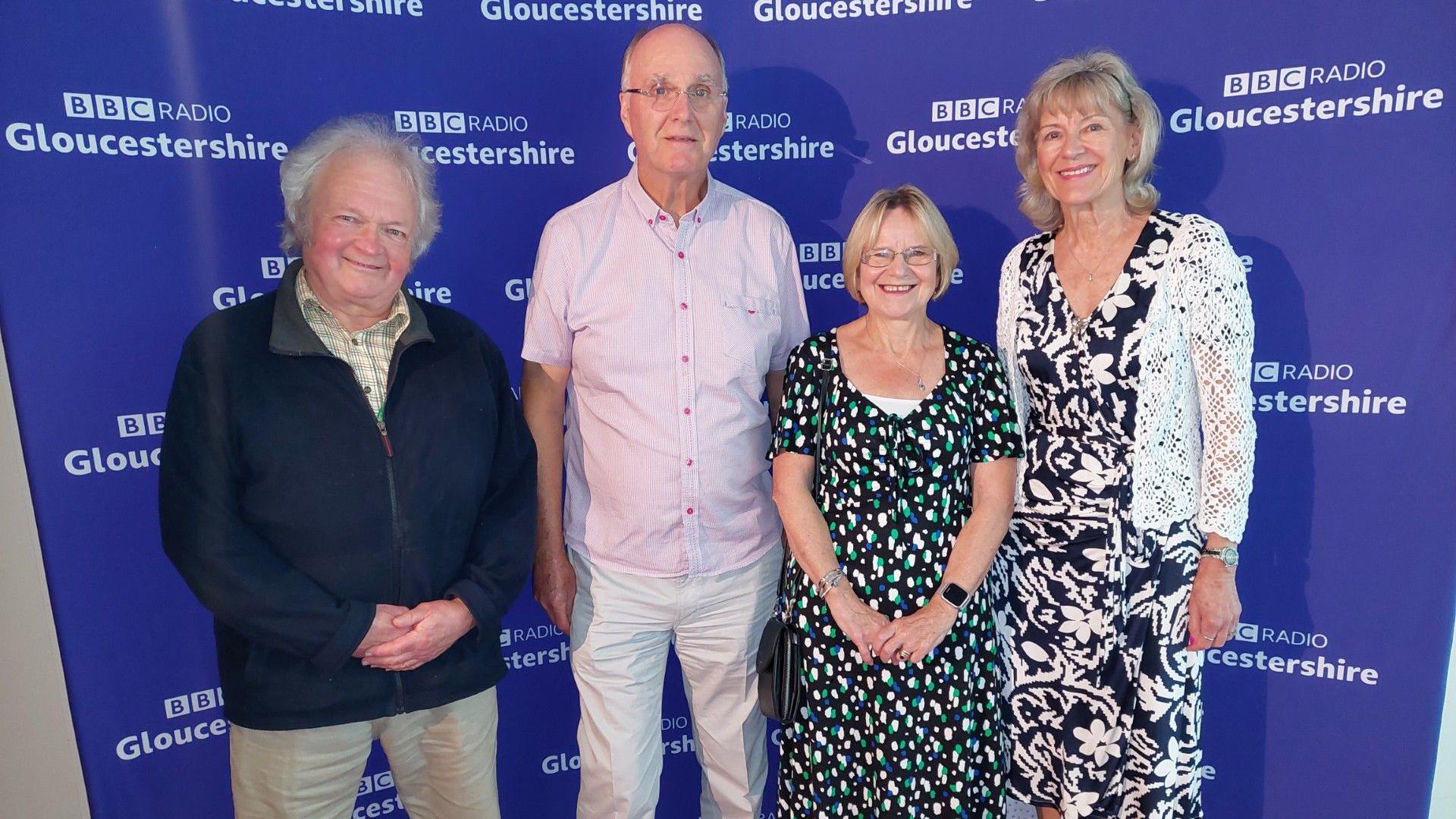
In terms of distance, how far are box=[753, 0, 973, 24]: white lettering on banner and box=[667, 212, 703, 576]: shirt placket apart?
818 millimetres

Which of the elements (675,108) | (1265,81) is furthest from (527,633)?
(1265,81)

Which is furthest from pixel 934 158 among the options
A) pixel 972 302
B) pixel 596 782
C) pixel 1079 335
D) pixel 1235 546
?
pixel 596 782

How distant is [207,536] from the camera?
5.25 ft

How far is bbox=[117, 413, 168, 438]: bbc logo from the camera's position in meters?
2.18

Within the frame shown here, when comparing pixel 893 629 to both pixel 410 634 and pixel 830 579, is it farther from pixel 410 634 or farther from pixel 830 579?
pixel 410 634

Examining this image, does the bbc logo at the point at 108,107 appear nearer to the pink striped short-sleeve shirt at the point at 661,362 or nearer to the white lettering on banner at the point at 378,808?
the pink striped short-sleeve shirt at the point at 661,362

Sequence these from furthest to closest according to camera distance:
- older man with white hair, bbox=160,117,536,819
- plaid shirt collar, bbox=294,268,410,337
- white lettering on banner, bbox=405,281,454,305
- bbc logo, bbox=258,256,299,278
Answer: white lettering on banner, bbox=405,281,454,305 < bbc logo, bbox=258,256,299,278 < plaid shirt collar, bbox=294,268,410,337 < older man with white hair, bbox=160,117,536,819

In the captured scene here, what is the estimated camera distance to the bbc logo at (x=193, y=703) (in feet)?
7.62

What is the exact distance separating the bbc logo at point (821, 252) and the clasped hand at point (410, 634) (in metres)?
1.53

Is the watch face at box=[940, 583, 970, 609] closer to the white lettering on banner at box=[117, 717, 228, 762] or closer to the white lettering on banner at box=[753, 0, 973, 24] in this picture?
the white lettering on banner at box=[753, 0, 973, 24]

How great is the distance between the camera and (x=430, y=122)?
2416 mm

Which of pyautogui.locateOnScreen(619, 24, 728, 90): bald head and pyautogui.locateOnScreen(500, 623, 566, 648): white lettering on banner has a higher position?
pyautogui.locateOnScreen(619, 24, 728, 90): bald head

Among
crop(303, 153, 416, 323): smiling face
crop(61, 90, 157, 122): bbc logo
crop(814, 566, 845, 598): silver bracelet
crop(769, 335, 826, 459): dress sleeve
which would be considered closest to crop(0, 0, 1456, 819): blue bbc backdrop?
crop(61, 90, 157, 122): bbc logo

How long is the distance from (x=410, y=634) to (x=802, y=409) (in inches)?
39.0
